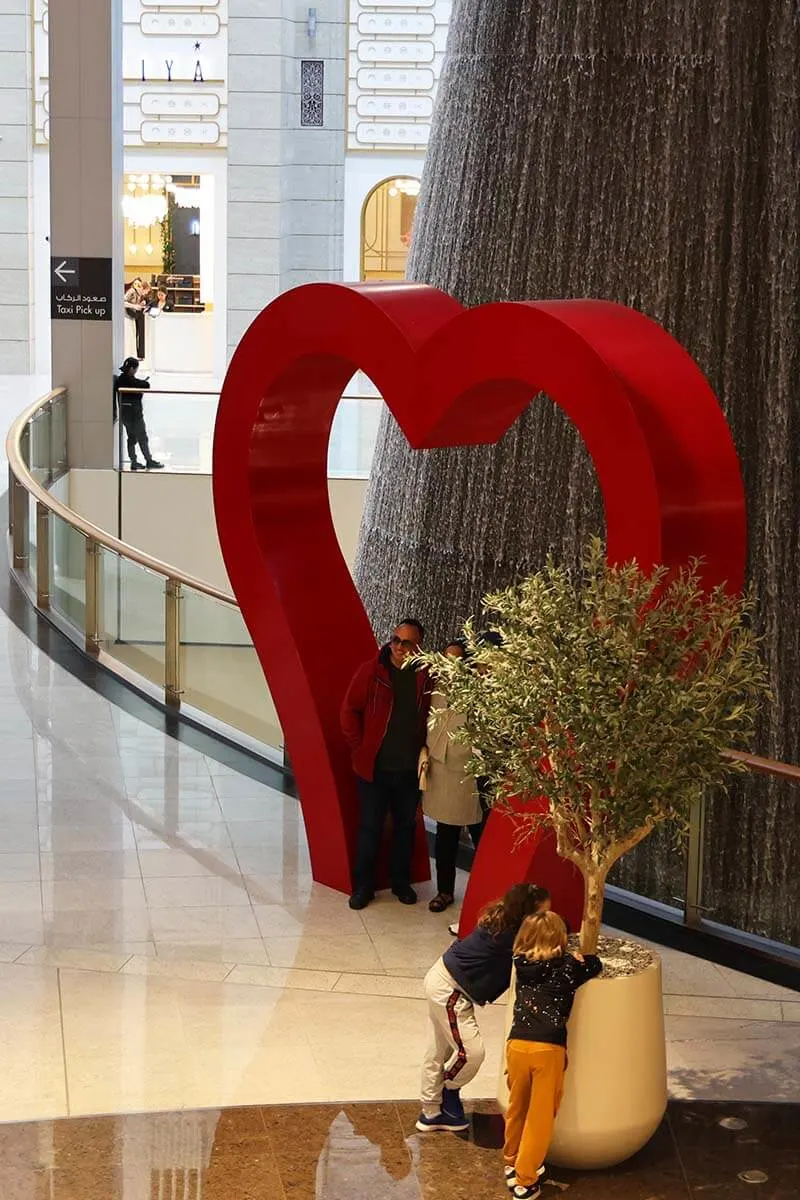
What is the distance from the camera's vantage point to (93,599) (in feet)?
44.0

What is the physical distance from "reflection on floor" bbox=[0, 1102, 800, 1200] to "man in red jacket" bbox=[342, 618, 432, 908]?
7.31ft

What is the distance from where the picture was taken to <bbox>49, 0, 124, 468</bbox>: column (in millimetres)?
18812

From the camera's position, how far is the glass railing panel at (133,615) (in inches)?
484

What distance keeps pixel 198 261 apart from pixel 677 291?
22.2 meters

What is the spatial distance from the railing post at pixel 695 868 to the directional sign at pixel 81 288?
1312cm

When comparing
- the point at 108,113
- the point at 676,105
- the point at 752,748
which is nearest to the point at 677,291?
the point at 676,105

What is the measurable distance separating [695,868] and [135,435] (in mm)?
13062

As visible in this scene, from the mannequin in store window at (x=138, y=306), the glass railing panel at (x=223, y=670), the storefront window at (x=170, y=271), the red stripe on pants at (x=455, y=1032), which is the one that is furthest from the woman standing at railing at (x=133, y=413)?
the red stripe on pants at (x=455, y=1032)

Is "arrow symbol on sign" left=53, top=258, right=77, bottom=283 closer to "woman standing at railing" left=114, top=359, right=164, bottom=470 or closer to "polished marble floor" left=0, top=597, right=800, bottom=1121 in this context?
"woman standing at railing" left=114, top=359, right=164, bottom=470

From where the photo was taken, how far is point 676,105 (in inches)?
419

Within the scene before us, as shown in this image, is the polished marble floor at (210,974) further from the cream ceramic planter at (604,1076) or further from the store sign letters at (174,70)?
the store sign letters at (174,70)

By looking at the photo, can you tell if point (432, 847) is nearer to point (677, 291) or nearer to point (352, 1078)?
point (352, 1078)

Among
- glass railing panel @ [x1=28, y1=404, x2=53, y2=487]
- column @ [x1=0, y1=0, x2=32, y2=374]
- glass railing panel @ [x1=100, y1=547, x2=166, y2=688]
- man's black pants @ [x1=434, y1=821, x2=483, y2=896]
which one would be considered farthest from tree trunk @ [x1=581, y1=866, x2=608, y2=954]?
column @ [x1=0, y1=0, x2=32, y2=374]

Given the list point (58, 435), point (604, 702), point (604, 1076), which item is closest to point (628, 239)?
point (604, 702)
